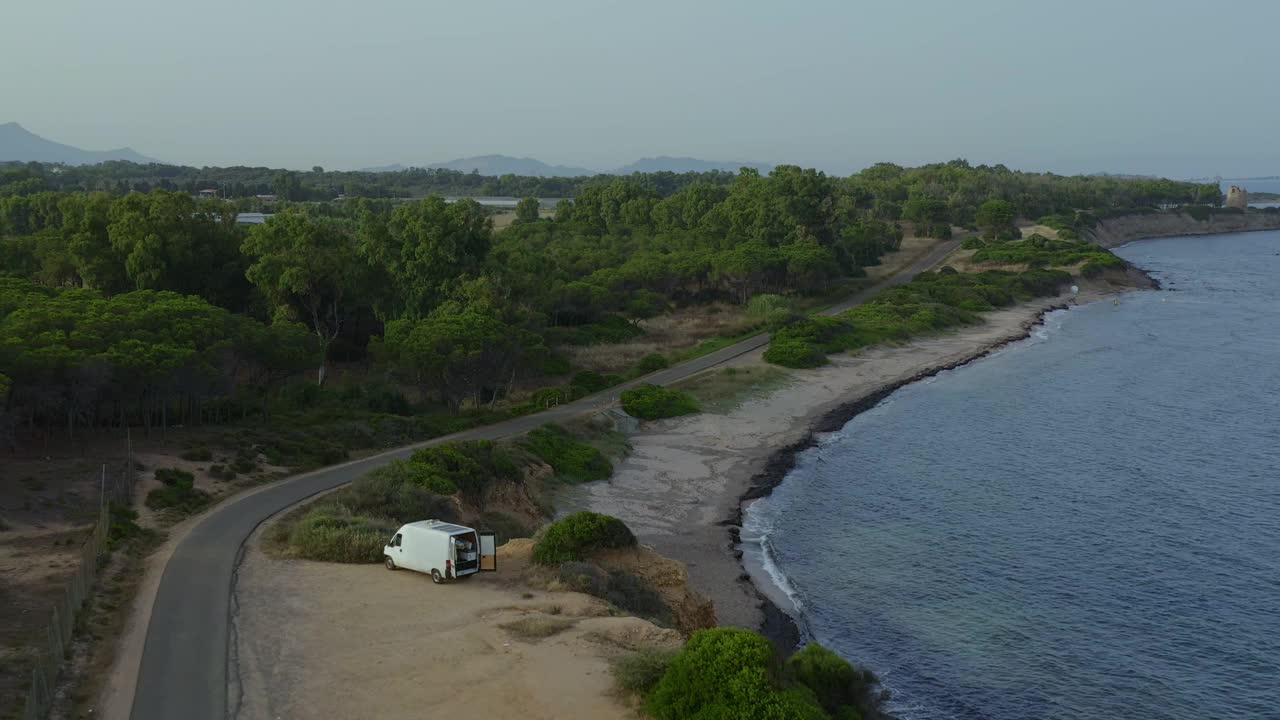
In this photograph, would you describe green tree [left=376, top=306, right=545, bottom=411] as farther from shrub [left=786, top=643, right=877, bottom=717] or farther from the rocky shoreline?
shrub [left=786, top=643, right=877, bottom=717]

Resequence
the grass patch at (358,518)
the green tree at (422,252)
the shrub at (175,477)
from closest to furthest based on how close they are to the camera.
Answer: the grass patch at (358,518), the shrub at (175,477), the green tree at (422,252)

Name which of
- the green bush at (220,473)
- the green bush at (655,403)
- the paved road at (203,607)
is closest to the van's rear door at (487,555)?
the paved road at (203,607)

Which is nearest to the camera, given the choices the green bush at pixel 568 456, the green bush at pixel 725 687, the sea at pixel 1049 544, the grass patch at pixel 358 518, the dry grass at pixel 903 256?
the green bush at pixel 725 687

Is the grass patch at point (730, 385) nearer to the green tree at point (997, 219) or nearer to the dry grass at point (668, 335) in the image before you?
the dry grass at point (668, 335)

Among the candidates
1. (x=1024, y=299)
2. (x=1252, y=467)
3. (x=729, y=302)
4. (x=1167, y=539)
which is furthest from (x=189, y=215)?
(x=1024, y=299)

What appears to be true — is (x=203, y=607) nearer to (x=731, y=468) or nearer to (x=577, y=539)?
(x=577, y=539)

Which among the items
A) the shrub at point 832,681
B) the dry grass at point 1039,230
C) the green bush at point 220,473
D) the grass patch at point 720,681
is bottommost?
the shrub at point 832,681
